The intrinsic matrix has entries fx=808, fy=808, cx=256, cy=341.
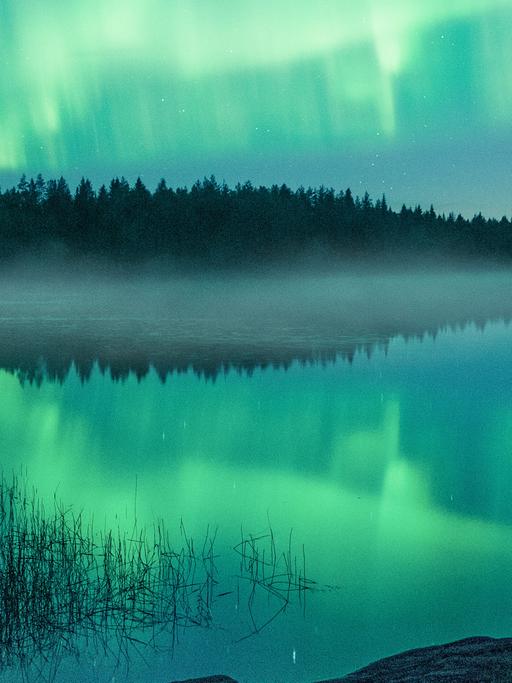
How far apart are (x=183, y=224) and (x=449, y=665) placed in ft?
422

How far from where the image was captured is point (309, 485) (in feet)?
62.4

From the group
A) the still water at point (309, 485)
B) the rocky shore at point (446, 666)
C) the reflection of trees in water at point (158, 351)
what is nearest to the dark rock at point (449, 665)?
the rocky shore at point (446, 666)

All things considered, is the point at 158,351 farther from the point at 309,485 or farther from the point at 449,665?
the point at 449,665

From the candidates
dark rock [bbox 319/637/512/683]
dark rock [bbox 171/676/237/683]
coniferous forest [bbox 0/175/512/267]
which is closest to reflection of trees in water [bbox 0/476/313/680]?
dark rock [bbox 171/676/237/683]

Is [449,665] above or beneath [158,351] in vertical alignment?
above

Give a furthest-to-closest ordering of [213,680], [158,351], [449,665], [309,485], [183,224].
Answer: [183,224]
[158,351]
[309,485]
[213,680]
[449,665]

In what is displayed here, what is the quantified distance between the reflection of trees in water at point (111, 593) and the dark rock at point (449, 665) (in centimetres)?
207

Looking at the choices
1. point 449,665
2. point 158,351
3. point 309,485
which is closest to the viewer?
point 449,665

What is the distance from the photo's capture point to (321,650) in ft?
34.5

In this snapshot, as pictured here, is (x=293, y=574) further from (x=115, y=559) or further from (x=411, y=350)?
(x=411, y=350)

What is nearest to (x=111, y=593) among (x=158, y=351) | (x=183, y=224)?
(x=158, y=351)

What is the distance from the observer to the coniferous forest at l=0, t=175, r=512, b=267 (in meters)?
131

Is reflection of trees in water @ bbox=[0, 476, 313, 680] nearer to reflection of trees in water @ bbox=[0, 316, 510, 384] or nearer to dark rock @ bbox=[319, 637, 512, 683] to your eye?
dark rock @ bbox=[319, 637, 512, 683]

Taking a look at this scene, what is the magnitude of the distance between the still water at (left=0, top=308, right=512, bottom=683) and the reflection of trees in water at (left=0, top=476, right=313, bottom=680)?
216mm
